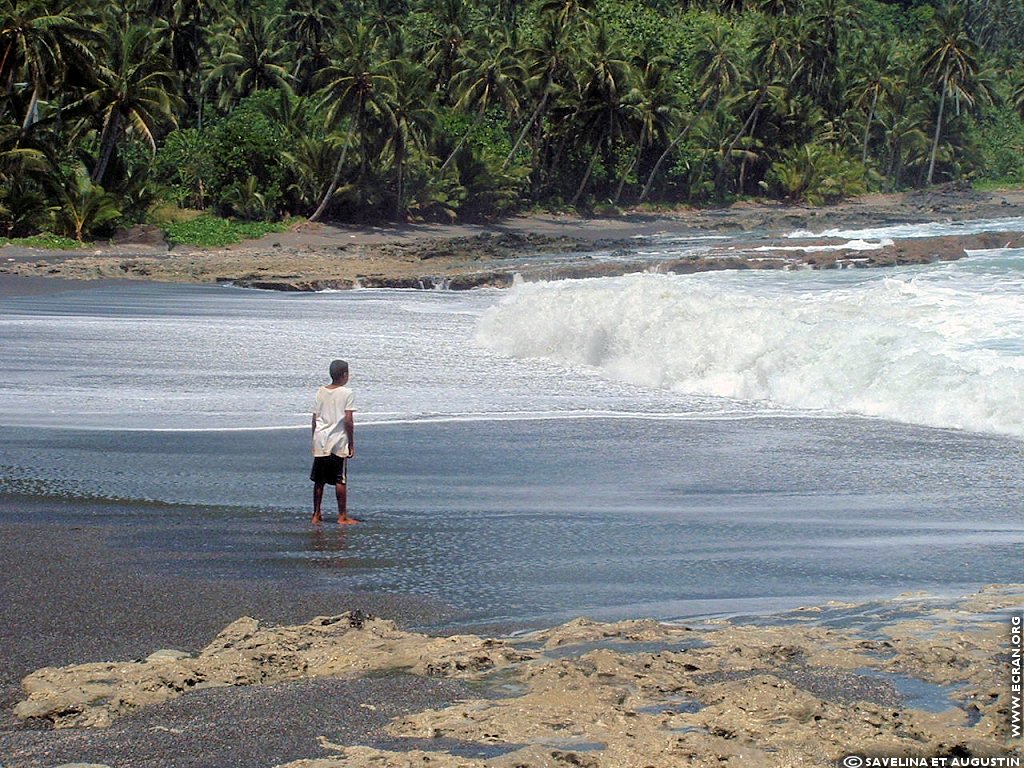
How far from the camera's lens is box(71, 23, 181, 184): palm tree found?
1603 inches

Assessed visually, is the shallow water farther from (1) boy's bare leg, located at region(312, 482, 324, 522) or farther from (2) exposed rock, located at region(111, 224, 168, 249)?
(2) exposed rock, located at region(111, 224, 168, 249)

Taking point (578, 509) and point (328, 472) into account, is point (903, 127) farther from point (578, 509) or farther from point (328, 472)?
point (328, 472)

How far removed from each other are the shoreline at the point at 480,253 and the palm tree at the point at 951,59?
60.0 ft

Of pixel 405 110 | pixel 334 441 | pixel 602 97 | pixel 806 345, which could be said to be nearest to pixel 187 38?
pixel 405 110

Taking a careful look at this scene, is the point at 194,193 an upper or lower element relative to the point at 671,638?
upper

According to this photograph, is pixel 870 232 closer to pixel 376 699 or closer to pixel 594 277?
pixel 594 277

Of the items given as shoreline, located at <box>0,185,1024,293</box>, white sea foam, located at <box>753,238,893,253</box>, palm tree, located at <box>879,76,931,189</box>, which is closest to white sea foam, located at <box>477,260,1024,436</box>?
shoreline, located at <box>0,185,1024,293</box>

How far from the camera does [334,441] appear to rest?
831cm

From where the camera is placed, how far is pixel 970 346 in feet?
52.0

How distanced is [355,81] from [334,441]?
131ft

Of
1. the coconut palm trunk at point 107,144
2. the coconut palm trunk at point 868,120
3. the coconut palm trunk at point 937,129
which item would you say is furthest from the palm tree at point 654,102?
the coconut palm trunk at point 107,144

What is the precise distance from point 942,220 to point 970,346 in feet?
140

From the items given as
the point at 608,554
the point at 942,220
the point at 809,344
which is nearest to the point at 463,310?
the point at 809,344

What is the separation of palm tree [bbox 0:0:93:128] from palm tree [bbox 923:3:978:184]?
52.6 m
